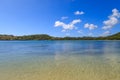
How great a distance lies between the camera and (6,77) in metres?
11.1

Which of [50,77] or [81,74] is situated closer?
[50,77]

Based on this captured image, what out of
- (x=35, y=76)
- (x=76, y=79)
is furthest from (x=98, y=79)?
(x=35, y=76)

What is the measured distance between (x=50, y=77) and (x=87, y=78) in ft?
7.49

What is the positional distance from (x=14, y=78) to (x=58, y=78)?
2683 millimetres

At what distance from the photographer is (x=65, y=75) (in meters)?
11.7

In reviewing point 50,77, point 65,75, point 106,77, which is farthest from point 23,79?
point 106,77

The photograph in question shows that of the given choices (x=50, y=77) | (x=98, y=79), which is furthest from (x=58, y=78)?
(x=98, y=79)

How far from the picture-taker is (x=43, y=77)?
36.6 ft

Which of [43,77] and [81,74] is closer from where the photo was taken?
[43,77]

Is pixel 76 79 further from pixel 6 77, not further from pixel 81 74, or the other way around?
pixel 6 77

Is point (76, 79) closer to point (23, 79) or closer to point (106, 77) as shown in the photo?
point (106, 77)

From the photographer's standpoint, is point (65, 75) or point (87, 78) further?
point (65, 75)

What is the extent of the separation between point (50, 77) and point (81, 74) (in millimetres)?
2146

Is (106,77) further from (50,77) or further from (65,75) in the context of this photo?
(50,77)
